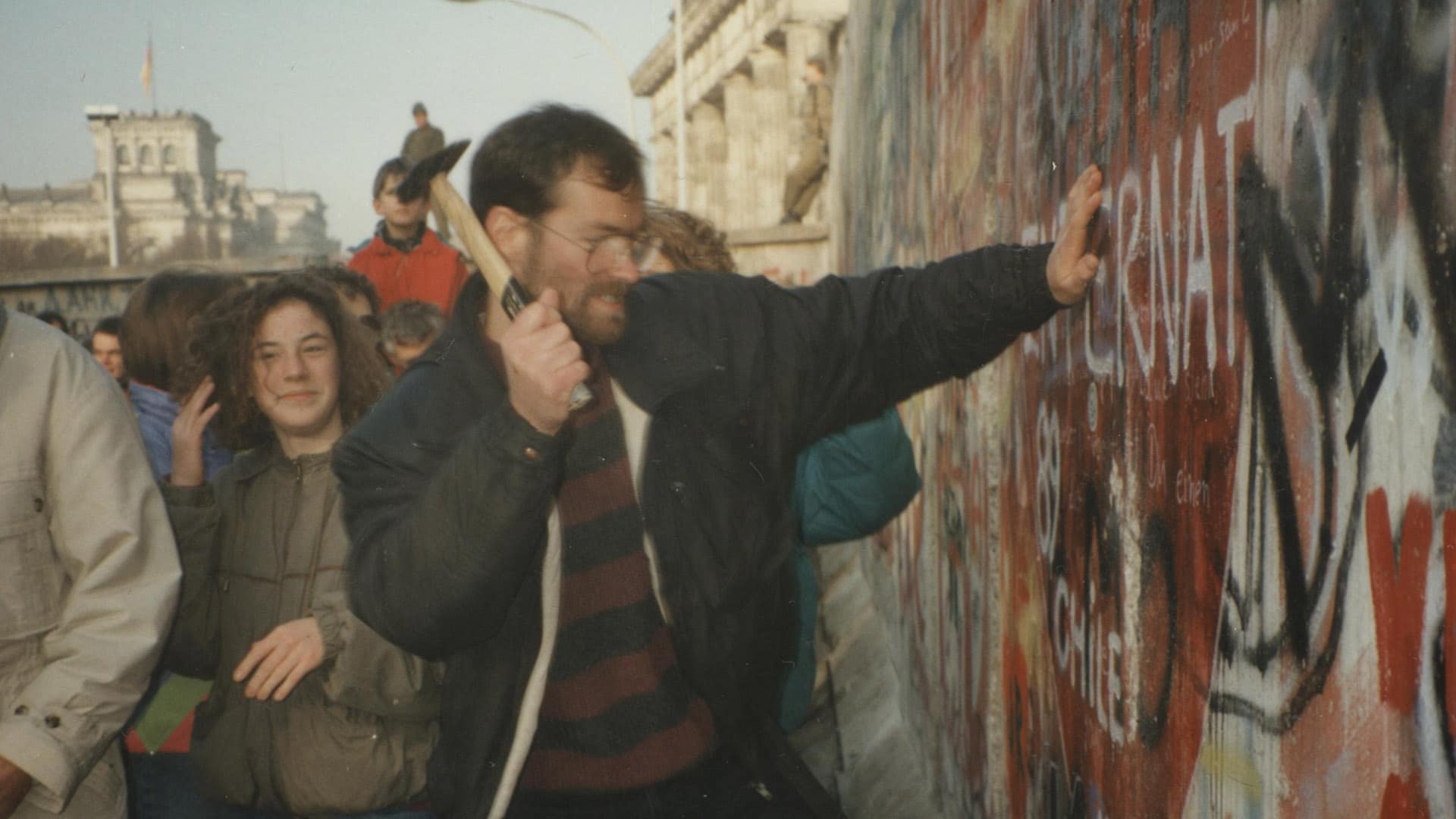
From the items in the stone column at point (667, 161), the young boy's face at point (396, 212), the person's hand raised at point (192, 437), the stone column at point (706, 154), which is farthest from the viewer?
the stone column at point (667, 161)

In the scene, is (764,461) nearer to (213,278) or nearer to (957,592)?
(957,592)

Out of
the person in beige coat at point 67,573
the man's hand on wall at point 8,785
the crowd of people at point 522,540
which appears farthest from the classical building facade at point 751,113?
the man's hand on wall at point 8,785

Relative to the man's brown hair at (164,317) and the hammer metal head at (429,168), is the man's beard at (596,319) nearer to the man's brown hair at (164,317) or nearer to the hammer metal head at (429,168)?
the hammer metal head at (429,168)

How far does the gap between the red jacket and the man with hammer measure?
537 cm

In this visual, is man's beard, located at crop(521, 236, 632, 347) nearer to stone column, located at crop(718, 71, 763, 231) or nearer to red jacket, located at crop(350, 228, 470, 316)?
red jacket, located at crop(350, 228, 470, 316)

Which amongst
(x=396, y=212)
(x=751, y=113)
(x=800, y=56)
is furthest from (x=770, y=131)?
(x=396, y=212)

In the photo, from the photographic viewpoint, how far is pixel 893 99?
6.54 metres

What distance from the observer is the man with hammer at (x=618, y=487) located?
243 centimetres

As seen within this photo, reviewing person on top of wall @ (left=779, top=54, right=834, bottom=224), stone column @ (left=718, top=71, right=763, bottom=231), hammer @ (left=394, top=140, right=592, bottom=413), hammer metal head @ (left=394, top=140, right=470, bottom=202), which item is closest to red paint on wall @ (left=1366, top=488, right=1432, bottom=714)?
hammer @ (left=394, top=140, right=592, bottom=413)

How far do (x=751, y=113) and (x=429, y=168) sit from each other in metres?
25.5

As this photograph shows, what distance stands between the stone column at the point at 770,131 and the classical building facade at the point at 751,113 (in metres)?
0.02

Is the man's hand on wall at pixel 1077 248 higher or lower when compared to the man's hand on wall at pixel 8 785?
higher

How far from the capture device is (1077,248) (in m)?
2.41

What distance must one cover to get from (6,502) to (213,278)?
2006mm
